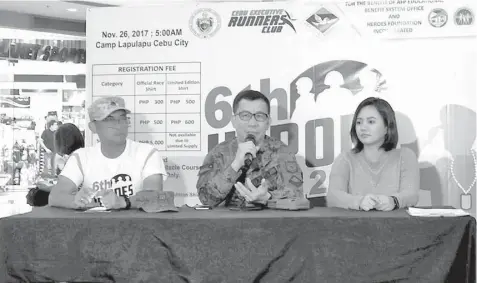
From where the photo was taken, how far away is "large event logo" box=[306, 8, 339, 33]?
3.25 meters

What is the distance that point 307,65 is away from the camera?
3287 mm

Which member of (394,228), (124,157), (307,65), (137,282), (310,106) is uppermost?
(307,65)

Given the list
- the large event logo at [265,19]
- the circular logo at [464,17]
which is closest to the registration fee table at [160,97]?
the large event logo at [265,19]

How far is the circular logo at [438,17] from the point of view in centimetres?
317

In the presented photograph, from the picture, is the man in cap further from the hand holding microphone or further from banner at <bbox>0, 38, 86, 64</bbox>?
banner at <bbox>0, 38, 86, 64</bbox>

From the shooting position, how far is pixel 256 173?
2670mm

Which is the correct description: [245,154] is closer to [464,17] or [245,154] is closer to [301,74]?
[301,74]

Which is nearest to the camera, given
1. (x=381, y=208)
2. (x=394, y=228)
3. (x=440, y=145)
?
(x=394, y=228)

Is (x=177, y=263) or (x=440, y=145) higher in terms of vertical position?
(x=440, y=145)

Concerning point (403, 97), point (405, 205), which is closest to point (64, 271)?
point (405, 205)

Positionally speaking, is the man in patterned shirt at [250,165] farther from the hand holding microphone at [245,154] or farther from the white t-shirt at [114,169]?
the white t-shirt at [114,169]

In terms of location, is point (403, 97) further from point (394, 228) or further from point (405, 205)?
point (394, 228)

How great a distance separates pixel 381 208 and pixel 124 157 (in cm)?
123

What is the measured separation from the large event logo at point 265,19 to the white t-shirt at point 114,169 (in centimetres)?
113
